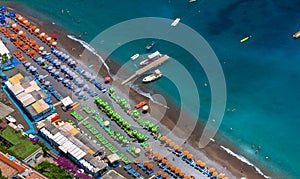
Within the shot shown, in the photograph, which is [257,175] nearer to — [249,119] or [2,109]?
[249,119]

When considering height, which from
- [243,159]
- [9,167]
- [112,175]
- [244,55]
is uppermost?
[9,167]

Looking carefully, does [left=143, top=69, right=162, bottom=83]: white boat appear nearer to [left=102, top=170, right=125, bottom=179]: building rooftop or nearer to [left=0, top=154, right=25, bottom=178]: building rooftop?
[left=102, top=170, right=125, bottom=179]: building rooftop

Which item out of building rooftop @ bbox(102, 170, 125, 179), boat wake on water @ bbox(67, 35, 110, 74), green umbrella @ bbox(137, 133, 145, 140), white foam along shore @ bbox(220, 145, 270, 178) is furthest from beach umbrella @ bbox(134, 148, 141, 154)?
boat wake on water @ bbox(67, 35, 110, 74)

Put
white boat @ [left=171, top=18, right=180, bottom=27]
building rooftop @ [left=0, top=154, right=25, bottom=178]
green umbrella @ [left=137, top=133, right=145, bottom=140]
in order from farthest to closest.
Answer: white boat @ [left=171, top=18, right=180, bottom=27] < green umbrella @ [left=137, top=133, right=145, bottom=140] < building rooftop @ [left=0, top=154, right=25, bottom=178]

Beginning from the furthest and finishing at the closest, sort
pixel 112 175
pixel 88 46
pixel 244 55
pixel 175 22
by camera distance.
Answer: pixel 175 22 → pixel 88 46 → pixel 244 55 → pixel 112 175

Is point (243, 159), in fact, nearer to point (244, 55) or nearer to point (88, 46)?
point (244, 55)

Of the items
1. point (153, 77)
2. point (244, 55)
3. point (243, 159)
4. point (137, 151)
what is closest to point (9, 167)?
point (137, 151)

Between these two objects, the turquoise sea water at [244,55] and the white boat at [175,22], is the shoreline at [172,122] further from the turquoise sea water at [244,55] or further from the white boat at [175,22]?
the white boat at [175,22]

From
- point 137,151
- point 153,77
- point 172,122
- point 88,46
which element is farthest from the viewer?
point 88,46

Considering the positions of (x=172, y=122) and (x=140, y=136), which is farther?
(x=172, y=122)

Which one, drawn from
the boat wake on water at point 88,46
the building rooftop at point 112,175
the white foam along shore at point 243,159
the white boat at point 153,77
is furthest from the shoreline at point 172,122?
the building rooftop at point 112,175
